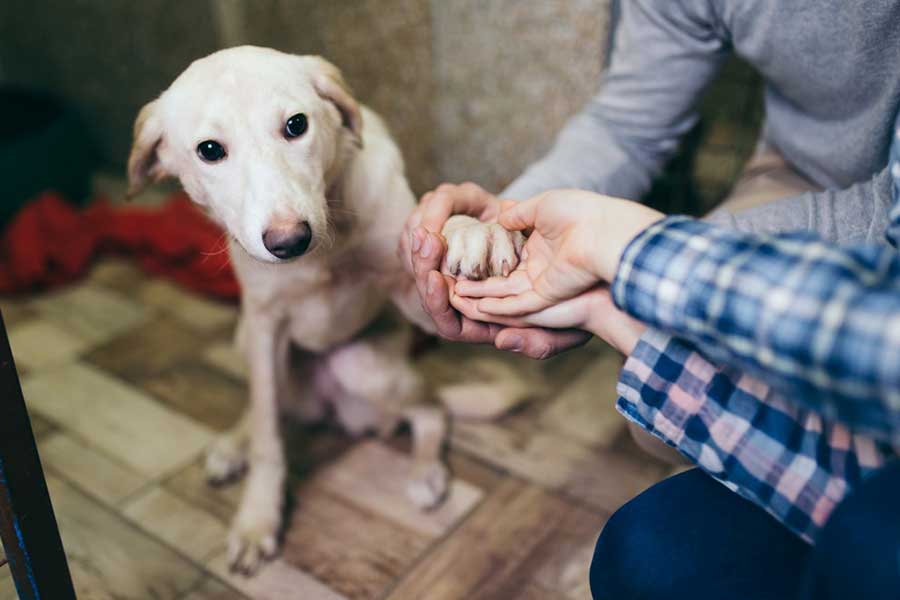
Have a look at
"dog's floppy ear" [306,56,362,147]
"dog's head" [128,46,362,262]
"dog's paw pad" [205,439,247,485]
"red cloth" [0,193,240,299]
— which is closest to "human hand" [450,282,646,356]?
"dog's head" [128,46,362,262]

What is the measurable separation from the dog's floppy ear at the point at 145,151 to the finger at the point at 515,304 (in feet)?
1.79

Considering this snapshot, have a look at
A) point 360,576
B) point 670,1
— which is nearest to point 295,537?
point 360,576

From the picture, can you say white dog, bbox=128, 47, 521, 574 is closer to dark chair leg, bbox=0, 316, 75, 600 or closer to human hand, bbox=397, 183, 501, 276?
human hand, bbox=397, 183, 501, 276

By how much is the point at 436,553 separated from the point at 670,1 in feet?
3.31

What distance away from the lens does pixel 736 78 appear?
1873 mm

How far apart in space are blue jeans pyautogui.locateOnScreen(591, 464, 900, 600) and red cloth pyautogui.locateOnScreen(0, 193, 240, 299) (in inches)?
58.8

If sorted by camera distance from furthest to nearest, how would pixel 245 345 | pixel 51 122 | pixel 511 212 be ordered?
pixel 51 122, pixel 245 345, pixel 511 212

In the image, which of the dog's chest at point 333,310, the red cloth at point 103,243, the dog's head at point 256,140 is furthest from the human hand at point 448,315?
Answer: the red cloth at point 103,243

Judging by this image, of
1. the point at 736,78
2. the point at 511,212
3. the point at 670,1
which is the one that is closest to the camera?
the point at 511,212

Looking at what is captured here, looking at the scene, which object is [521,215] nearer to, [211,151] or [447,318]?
[447,318]

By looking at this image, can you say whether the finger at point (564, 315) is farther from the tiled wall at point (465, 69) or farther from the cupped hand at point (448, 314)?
the tiled wall at point (465, 69)

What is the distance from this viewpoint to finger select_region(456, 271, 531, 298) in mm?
1021

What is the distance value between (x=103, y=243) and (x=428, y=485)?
148cm

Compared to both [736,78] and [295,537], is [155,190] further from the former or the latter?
[736,78]
